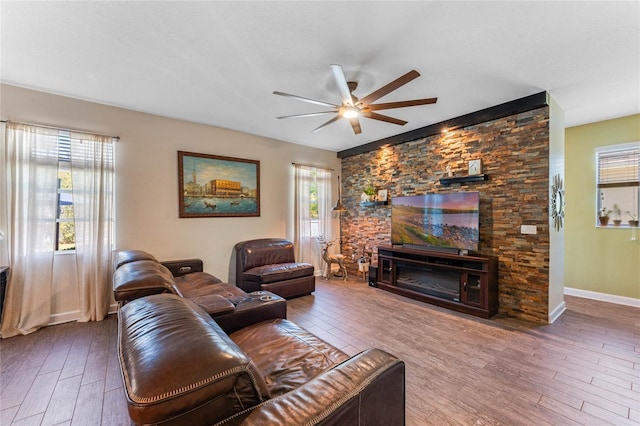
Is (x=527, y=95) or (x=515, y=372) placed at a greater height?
(x=527, y=95)

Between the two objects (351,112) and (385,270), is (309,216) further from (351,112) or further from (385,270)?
(351,112)

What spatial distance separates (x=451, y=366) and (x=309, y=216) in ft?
12.8

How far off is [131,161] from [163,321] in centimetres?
365

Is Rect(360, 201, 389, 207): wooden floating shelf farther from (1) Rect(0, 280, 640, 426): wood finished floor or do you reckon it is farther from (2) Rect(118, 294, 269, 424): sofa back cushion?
(2) Rect(118, 294, 269, 424): sofa back cushion

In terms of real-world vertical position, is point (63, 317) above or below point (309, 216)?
below

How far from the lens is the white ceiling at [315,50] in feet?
6.44

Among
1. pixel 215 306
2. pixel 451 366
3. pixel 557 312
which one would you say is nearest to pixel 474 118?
pixel 557 312

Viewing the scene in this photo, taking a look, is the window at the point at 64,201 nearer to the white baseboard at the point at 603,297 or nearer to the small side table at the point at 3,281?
the small side table at the point at 3,281

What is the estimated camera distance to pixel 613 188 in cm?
408

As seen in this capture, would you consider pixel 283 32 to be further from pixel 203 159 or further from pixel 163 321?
pixel 203 159

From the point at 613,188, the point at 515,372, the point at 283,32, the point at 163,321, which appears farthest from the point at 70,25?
the point at 613,188

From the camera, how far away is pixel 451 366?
237cm

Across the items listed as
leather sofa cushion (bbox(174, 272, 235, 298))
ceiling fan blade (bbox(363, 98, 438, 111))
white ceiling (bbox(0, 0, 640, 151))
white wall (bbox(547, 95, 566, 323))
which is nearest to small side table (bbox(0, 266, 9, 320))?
leather sofa cushion (bbox(174, 272, 235, 298))

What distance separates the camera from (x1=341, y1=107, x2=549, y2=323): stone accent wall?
3.34 meters
